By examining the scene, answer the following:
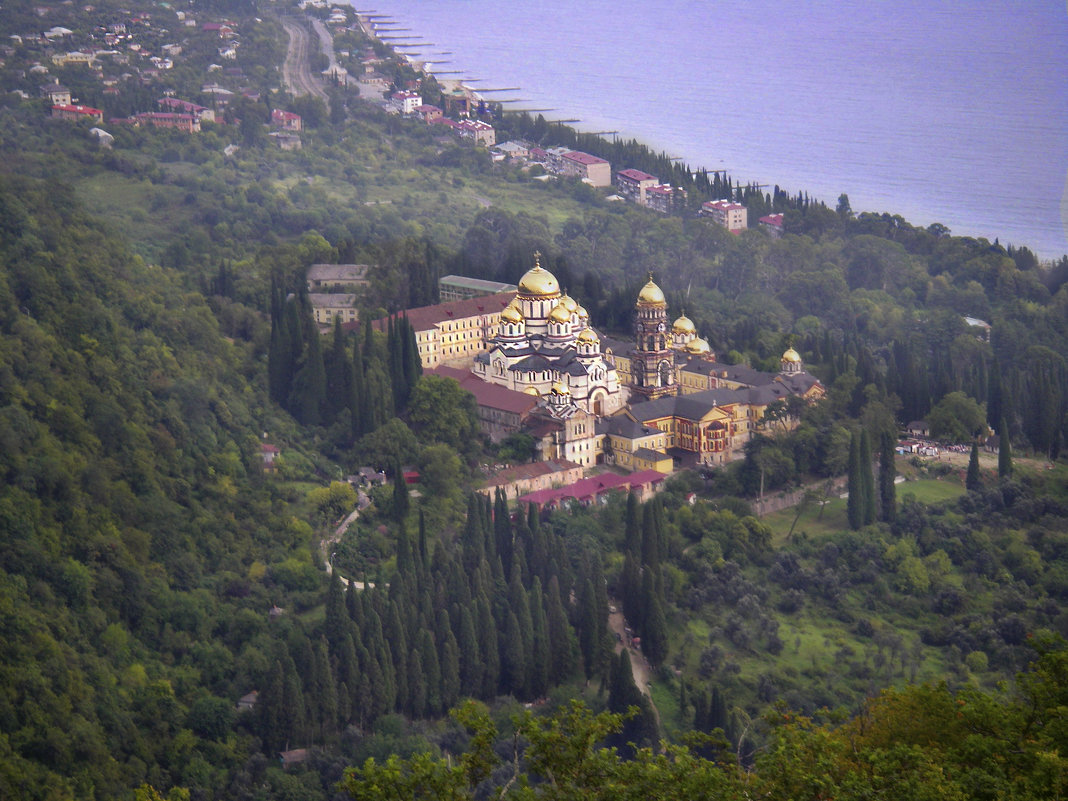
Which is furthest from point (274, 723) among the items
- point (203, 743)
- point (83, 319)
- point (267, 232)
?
point (267, 232)

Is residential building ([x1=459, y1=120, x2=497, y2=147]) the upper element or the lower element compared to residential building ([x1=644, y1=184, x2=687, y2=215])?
upper

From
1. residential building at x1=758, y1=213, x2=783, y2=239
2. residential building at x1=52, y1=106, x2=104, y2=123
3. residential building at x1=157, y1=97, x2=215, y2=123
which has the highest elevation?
residential building at x1=157, y1=97, x2=215, y2=123

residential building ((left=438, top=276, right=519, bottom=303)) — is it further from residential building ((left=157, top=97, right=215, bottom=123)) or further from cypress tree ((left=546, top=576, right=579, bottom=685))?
residential building ((left=157, top=97, right=215, bottom=123))

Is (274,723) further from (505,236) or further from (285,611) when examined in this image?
(505,236)

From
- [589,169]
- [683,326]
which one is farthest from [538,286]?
[589,169]

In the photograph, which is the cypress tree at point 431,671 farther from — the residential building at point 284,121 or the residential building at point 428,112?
the residential building at point 428,112

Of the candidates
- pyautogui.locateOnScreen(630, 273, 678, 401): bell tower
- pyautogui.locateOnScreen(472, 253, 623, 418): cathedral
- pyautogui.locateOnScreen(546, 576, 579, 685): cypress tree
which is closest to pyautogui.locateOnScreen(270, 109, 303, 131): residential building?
pyautogui.locateOnScreen(472, 253, 623, 418): cathedral

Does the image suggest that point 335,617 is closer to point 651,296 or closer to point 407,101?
point 651,296
